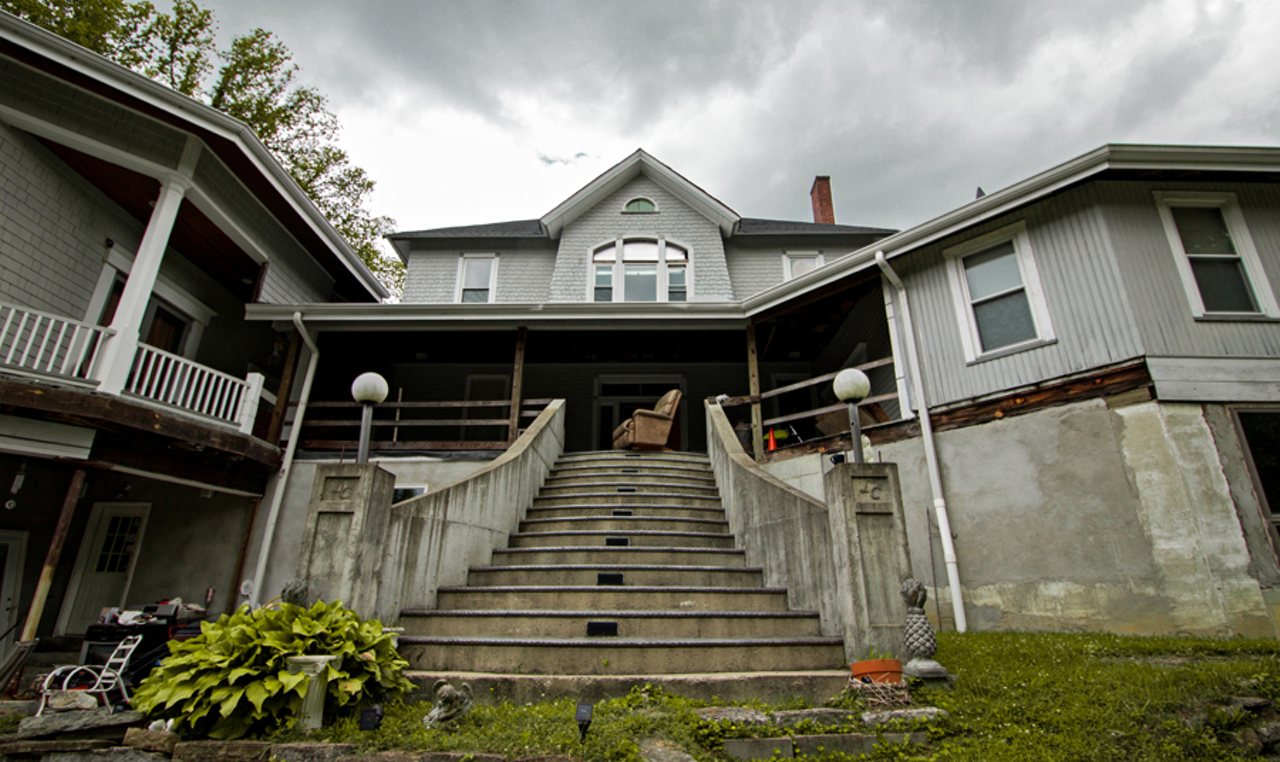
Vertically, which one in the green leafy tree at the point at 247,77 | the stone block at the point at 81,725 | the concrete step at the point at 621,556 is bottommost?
the stone block at the point at 81,725

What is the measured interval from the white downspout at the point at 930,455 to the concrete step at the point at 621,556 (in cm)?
242

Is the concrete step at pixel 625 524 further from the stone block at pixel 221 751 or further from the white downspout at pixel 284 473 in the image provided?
the white downspout at pixel 284 473

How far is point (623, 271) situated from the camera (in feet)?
42.2

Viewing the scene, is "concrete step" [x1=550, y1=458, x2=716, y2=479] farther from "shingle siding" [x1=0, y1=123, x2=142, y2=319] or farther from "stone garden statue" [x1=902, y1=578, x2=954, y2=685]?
"shingle siding" [x1=0, y1=123, x2=142, y2=319]

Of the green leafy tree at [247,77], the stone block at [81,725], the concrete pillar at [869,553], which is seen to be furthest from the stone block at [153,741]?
the green leafy tree at [247,77]

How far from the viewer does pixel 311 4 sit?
11.5 metres

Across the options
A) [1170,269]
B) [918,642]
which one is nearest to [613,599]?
[918,642]

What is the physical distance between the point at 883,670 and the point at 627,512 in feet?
11.8

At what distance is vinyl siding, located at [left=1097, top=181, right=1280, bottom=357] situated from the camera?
19.1ft

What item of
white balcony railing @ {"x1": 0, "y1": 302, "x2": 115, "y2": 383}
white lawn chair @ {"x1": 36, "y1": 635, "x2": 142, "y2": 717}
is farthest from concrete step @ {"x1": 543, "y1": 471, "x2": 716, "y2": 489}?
white balcony railing @ {"x1": 0, "y1": 302, "x2": 115, "y2": 383}

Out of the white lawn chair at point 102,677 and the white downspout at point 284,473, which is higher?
the white downspout at point 284,473

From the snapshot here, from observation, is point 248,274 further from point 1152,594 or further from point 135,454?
point 1152,594

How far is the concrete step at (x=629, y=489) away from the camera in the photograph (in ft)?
24.3

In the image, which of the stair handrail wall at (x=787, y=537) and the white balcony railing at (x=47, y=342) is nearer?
the stair handrail wall at (x=787, y=537)
